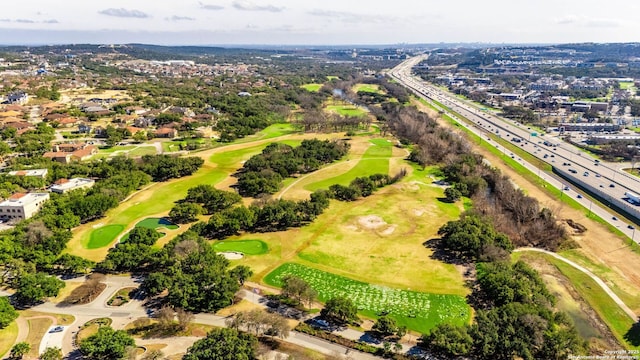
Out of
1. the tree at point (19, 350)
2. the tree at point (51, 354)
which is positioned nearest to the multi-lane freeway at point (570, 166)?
the tree at point (51, 354)

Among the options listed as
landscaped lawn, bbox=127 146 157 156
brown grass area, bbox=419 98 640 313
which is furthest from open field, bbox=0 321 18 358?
landscaped lawn, bbox=127 146 157 156

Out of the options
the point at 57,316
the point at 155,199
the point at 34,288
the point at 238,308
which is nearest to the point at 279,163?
the point at 155,199

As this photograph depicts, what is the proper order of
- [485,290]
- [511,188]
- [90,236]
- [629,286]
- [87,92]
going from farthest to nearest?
[87,92] → [511,188] → [90,236] → [629,286] → [485,290]

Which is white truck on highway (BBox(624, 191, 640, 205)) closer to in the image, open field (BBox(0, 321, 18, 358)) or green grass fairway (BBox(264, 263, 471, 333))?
green grass fairway (BBox(264, 263, 471, 333))

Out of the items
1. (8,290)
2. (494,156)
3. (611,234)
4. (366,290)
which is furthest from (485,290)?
(494,156)

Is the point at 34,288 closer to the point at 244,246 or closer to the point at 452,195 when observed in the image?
the point at 244,246

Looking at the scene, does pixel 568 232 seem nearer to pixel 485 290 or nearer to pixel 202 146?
pixel 485 290
